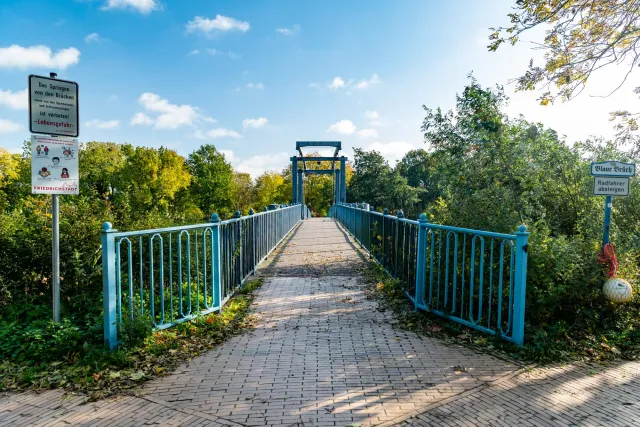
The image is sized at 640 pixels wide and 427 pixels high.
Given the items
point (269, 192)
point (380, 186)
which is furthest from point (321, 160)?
point (269, 192)

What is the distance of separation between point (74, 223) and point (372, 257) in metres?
5.74

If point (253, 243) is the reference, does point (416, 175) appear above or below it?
above

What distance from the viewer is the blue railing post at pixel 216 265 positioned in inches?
194

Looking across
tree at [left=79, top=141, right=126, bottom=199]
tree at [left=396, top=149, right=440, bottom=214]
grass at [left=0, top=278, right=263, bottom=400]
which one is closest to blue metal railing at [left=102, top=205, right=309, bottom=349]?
grass at [left=0, top=278, right=263, bottom=400]

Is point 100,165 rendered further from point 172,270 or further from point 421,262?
point 421,262

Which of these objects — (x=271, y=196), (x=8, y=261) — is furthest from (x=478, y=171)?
(x=271, y=196)

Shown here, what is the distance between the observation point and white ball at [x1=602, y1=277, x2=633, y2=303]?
4133 millimetres

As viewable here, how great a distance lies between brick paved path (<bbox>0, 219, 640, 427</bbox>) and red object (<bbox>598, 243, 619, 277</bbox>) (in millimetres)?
1113

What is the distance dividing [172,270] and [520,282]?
3.81 meters

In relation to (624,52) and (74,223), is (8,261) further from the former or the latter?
(624,52)

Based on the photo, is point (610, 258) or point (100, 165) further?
point (100, 165)

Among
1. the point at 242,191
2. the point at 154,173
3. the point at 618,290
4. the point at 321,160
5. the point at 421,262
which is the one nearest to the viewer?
the point at 618,290

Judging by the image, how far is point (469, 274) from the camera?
450 cm

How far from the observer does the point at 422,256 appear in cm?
498
